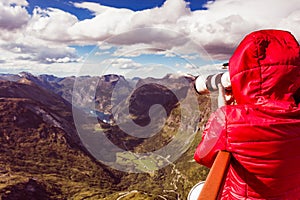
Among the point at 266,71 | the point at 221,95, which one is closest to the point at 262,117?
the point at 266,71

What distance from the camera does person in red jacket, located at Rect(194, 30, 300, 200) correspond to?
2303 millimetres

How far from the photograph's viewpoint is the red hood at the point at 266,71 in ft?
7.61

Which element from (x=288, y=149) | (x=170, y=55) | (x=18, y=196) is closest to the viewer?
(x=288, y=149)

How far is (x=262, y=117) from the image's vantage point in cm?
232

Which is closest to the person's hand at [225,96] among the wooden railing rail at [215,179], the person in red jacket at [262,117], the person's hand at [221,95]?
the person's hand at [221,95]

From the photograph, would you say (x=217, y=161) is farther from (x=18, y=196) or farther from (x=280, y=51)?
(x=18, y=196)

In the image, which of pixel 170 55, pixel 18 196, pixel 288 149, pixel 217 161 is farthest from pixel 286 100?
pixel 18 196

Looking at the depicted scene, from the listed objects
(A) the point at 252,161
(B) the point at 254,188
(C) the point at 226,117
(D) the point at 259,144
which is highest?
(C) the point at 226,117

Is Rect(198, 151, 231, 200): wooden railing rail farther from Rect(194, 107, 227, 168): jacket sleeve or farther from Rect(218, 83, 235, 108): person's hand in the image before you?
Rect(218, 83, 235, 108): person's hand

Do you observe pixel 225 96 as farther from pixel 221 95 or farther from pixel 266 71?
pixel 266 71

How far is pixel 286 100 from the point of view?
2.38 metres

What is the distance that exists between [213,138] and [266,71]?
28.8 inches

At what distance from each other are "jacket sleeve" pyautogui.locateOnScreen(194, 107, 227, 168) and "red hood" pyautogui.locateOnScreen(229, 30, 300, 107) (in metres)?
0.29

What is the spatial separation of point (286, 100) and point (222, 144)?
69 cm
